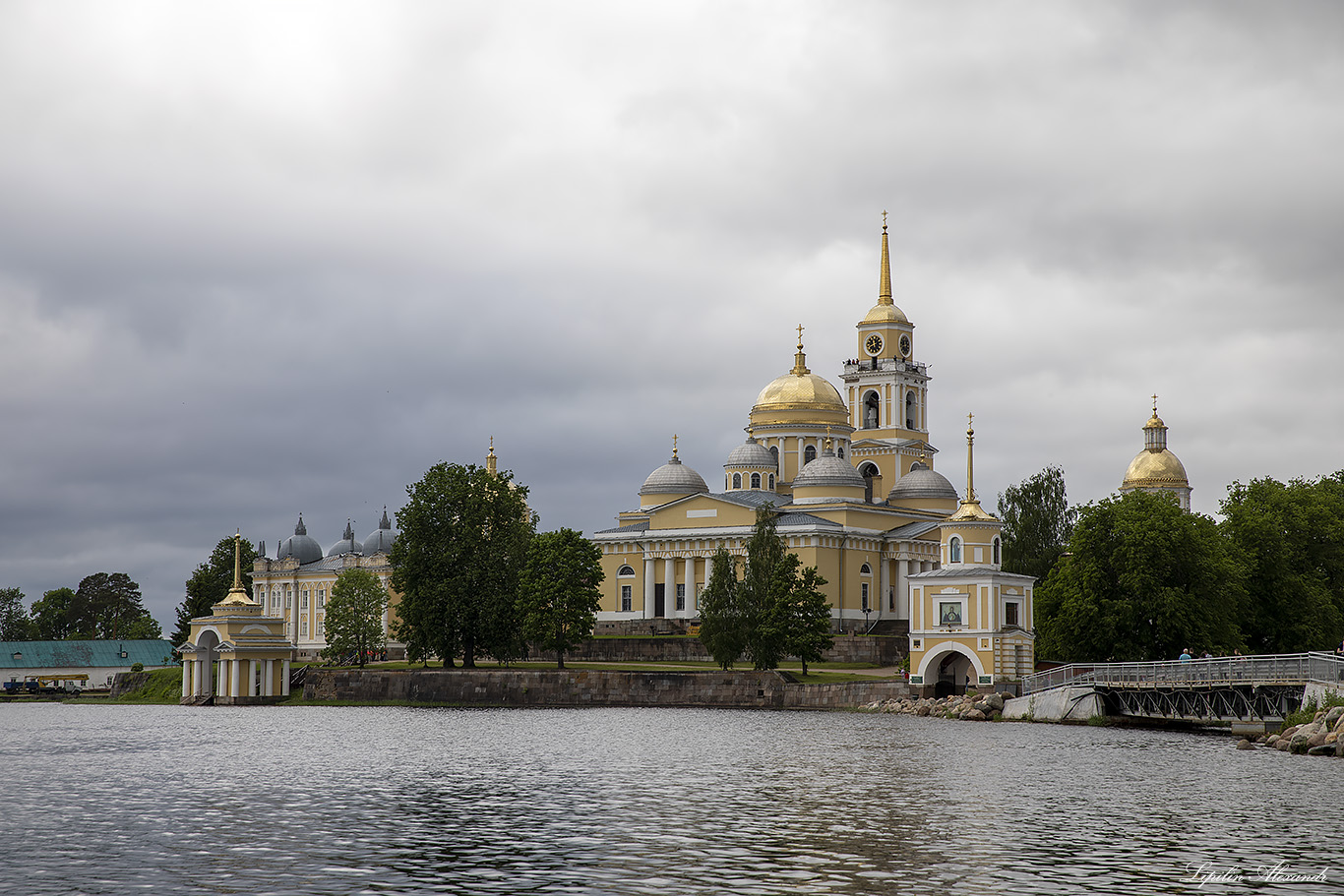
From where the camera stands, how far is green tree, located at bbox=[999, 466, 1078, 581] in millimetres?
90312

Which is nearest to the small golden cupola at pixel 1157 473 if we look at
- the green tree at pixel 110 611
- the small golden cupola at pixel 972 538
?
the small golden cupola at pixel 972 538

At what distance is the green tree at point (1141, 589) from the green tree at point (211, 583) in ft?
212

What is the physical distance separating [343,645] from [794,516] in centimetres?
3075

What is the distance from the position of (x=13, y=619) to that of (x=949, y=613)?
14027cm

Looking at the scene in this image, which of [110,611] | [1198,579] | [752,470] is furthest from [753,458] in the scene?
[110,611]

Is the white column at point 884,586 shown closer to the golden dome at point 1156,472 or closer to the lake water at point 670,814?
the golden dome at point 1156,472

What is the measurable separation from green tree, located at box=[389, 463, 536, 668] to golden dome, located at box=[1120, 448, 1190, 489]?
199ft

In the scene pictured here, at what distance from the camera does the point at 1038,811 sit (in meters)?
31.5

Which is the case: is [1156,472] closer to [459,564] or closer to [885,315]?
[885,315]

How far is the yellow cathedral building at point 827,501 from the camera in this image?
105 m

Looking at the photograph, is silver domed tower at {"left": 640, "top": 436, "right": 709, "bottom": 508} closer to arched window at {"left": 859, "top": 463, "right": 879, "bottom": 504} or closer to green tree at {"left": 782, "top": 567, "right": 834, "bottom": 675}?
arched window at {"left": 859, "top": 463, "right": 879, "bottom": 504}

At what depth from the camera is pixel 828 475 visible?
108 meters

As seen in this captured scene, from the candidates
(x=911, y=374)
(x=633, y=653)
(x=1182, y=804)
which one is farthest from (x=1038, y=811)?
(x=911, y=374)

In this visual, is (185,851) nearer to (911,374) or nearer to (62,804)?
(62,804)
